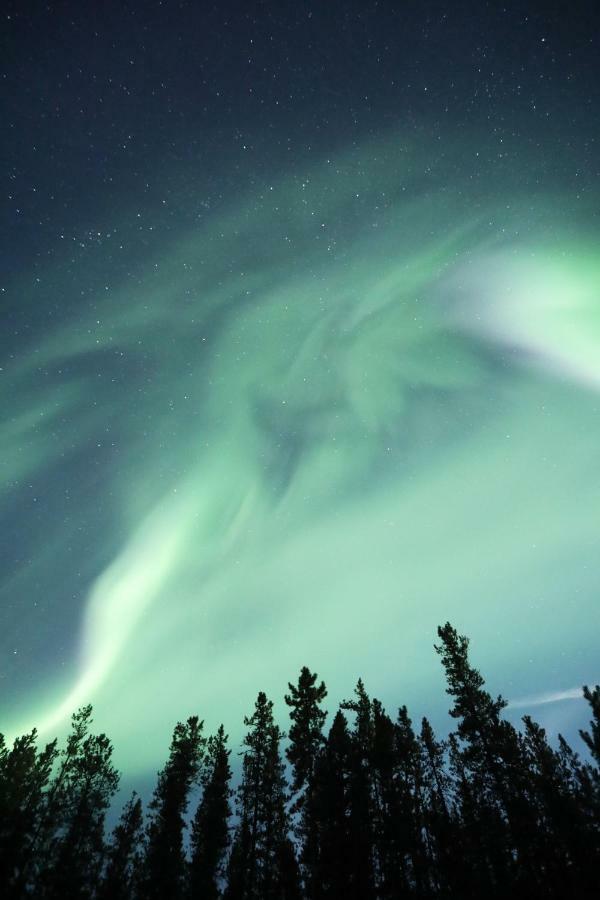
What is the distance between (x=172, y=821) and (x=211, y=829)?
8.85 ft

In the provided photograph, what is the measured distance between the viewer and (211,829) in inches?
1166

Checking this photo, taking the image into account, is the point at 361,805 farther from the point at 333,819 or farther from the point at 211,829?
the point at 211,829

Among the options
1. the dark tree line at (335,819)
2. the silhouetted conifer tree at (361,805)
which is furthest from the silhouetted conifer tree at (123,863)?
the silhouetted conifer tree at (361,805)

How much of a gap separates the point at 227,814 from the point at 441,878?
14703 mm

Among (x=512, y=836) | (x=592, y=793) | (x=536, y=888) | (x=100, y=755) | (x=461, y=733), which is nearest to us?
(x=536, y=888)

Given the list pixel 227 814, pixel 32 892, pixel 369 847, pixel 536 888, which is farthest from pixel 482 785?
pixel 32 892

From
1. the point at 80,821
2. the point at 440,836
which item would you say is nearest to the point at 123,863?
the point at 80,821

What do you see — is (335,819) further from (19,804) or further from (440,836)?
(19,804)

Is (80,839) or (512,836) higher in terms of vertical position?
(80,839)

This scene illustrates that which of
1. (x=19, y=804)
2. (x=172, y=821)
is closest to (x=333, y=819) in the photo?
(x=172, y=821)

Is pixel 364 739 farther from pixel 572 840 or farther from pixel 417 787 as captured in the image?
pixel 572 840

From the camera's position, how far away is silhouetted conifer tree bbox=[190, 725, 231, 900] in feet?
92.1

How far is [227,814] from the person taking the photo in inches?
1209

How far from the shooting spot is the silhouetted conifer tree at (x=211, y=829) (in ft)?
92.1
